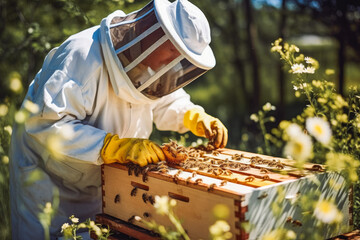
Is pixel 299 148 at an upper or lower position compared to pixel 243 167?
upper

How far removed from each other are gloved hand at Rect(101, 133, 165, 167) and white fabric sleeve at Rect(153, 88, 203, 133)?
1.13 meters

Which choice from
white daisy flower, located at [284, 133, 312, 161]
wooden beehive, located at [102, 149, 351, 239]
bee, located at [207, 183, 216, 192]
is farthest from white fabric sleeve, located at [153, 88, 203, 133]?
white daisy flower, located at [284, 133, 312, 161]

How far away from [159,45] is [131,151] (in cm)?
79

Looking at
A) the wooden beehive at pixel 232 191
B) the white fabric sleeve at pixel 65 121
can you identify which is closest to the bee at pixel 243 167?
the wooden beehive at pixel 232 191

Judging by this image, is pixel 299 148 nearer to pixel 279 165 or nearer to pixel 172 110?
pixel 279 165

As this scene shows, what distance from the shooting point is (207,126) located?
358 cm

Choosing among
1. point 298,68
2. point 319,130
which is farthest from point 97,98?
point 319,130

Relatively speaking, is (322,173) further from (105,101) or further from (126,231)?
(105,101)

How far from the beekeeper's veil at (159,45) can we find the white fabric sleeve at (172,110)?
891 millimetres

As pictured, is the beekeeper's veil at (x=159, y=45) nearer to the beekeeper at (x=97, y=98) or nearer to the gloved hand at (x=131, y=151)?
the beekeeper at (x=97, y=98)

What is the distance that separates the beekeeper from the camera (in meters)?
2.87

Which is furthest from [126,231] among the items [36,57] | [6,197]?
[36,57]

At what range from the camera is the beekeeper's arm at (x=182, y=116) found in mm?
3662

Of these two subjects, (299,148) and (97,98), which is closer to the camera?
(299,148)
